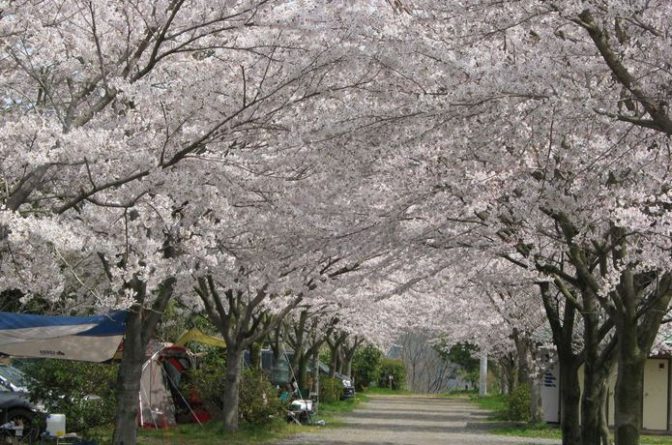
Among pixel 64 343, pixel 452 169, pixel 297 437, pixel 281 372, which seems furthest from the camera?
pixel 281 372

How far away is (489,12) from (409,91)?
1.18 m

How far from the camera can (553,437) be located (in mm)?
22250

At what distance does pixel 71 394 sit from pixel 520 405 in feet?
51.2

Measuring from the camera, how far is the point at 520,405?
27000mm

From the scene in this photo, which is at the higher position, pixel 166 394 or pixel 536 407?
pixel 166 394

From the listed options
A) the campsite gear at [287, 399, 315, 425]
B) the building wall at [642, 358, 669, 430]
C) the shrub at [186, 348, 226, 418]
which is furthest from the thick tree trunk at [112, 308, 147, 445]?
the building wall at [642, 358, 669, 430]

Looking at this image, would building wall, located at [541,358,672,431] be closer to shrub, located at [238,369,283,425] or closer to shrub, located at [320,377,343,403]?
shrub, located at [238,369,283,425]

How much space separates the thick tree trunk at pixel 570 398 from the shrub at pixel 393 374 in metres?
49.7

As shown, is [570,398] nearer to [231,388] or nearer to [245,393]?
[231,388]

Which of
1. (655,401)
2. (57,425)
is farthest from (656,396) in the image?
(57,425)

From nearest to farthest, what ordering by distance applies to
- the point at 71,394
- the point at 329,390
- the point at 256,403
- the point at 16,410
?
the point at 71,394 → the point at 16,410 → the point at 256,403 → the point at 329,390

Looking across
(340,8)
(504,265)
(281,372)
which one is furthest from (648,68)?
(281,372)

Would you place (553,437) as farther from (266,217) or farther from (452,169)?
(452,169)

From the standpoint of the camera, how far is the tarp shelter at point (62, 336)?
13.1 m
